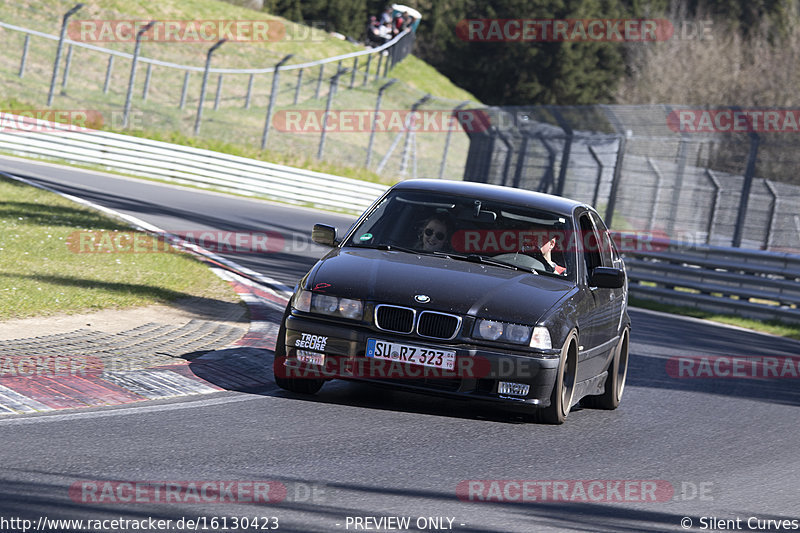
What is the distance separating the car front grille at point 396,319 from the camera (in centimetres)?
738

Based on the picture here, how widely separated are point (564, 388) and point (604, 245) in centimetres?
197

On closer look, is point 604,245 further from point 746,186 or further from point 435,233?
point 746,186

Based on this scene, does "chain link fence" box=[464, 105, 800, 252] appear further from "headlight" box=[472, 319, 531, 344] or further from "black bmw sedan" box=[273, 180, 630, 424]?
"headlight" box=[472, 319, 531, 344]

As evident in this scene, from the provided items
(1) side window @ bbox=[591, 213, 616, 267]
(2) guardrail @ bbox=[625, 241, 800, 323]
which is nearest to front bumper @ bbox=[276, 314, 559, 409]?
(1) side window @ bbox=[591, 213, 616, 267]

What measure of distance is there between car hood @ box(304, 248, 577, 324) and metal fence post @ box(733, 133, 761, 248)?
12.5 meters

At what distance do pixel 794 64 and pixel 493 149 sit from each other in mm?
34488

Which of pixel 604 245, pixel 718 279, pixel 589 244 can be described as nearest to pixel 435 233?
pixel 589 244

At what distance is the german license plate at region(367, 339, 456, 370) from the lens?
731 centimetres

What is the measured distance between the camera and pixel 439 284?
758cm

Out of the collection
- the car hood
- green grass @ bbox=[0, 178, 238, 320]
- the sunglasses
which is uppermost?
the sunglasses

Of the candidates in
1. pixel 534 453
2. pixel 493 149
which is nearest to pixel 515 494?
pixel 534 453

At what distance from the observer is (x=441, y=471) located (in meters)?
6.23

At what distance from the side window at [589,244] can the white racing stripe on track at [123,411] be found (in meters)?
2.76

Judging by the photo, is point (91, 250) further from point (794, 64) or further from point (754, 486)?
point (794, 64)
